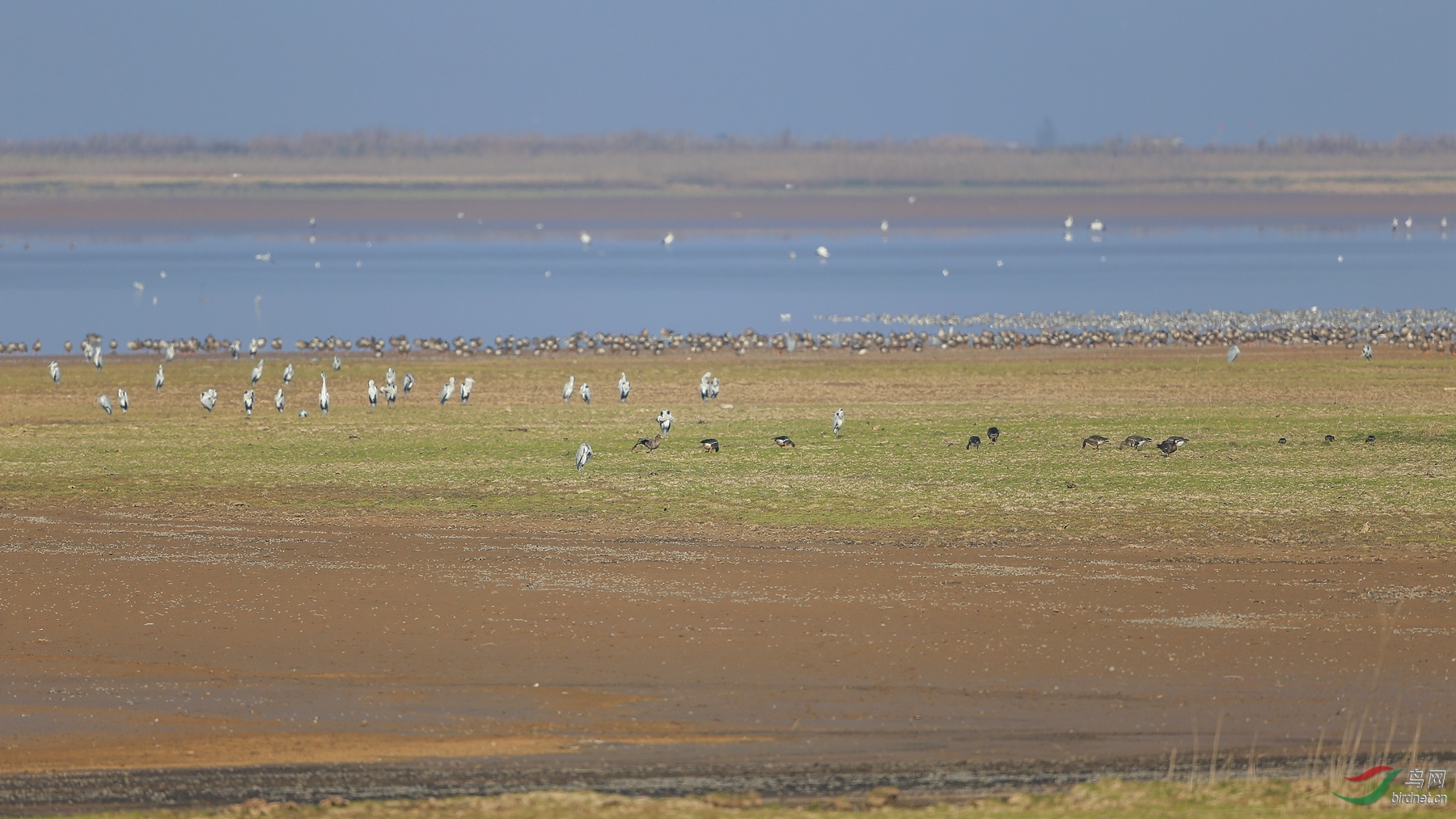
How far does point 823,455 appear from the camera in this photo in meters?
22.2

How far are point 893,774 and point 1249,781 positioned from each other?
6.72ft

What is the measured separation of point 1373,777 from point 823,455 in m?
13.0

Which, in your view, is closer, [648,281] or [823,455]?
[823,455]

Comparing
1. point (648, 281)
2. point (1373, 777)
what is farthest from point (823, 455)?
point (648, 281)

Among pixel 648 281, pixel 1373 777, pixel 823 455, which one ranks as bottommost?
pixel 1373 777

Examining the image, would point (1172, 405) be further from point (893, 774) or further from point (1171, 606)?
point (893, 774)

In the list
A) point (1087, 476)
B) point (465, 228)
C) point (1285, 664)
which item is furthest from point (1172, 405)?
point (465, 228)

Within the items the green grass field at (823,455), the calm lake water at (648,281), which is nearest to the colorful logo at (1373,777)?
the green grass field at (823,455)

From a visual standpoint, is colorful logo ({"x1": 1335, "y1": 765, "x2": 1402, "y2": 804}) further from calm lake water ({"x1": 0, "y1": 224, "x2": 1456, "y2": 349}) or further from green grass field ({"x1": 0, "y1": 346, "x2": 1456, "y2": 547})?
calm lake water ({"x1": 0, "y1": 224, "x2": 1456, "y2": 349})

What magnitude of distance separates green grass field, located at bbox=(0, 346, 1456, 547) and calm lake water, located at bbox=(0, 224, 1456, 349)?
17.5 metres

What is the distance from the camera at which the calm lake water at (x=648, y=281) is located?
177 feet

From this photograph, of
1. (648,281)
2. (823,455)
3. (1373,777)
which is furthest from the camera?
(648,281)

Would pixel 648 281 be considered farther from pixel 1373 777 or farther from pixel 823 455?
pixel 1373 777

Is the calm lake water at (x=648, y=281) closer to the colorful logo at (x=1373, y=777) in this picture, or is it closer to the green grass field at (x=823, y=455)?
the green grass field at (x=823, y=455)
